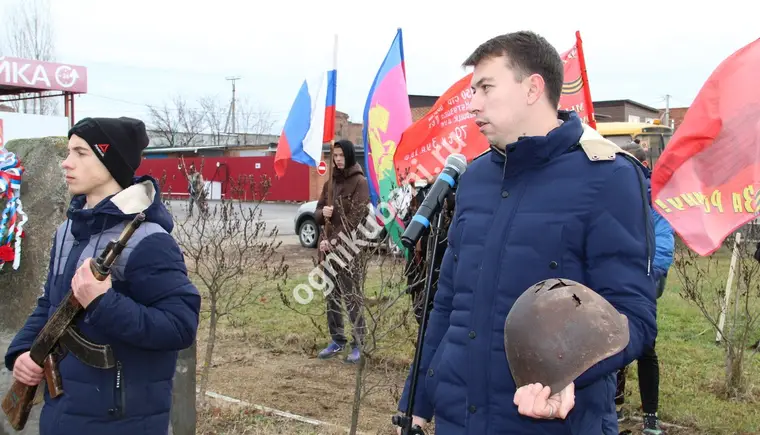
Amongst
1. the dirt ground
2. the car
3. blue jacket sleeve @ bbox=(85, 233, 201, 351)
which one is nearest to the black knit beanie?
blue jacket sleeve @ bbox=(85, 233, 201, 351)

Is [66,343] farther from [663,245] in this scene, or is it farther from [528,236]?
[663,245]

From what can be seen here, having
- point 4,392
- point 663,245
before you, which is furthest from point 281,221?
point 4,392

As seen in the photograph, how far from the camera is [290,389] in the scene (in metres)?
5.42

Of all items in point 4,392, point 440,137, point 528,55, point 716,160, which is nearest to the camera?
point 528,55

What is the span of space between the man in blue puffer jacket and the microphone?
0.13m

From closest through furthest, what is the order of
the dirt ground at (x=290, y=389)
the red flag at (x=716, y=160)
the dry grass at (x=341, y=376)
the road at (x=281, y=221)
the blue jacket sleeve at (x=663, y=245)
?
1. the red flag at (x=716, y=160)
2. the blue jacket sleeve at (x=663, y=245)
3. the dirt ground at (x=290, y=389)
4. the dry grass at (x=341, y=376)
5. the road at (x=281, y=221)

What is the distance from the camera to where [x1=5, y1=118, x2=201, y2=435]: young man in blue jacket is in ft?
7.07

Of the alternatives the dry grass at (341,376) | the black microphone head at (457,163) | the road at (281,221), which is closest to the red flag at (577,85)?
the dry grass at (341,376)

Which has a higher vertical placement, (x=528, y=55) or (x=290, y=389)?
(x=528, y=55)

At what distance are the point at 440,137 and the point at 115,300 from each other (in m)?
4.46

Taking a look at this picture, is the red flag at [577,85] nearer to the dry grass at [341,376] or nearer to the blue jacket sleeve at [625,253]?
the dry grass at [341,376]

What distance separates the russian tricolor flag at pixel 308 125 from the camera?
682 centimetres

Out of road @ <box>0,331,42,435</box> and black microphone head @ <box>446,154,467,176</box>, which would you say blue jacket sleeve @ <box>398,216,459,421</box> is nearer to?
black microphone head @ <box>446,154,467,176</box>

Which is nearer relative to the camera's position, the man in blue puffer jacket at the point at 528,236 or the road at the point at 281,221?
the man in blue puffer jacket at the point at 528,236
